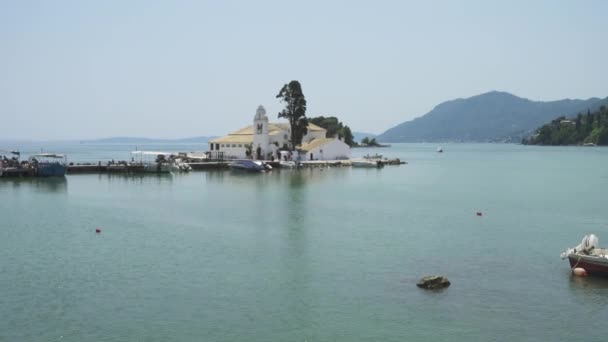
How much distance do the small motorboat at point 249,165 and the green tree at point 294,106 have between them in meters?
10.7

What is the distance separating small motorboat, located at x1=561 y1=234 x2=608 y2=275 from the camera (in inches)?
898

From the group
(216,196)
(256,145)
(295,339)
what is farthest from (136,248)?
(256,145)

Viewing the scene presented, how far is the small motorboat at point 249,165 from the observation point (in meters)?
82.4

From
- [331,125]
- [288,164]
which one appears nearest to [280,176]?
[288,164]

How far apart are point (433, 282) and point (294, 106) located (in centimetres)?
7134

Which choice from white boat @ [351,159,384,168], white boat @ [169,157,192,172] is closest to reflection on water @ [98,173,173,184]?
white boat @ [169,157,192,172]

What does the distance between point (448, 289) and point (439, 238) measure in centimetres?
1037

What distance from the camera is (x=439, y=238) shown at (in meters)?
31.4

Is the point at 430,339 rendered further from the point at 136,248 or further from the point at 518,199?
the point at 518,199

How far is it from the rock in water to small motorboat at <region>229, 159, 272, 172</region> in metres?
61.8

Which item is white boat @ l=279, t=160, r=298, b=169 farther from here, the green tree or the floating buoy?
the floating buoy

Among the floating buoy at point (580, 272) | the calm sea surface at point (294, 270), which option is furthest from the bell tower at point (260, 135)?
the floating buoy at point (580, 272)

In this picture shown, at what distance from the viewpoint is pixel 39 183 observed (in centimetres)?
6316

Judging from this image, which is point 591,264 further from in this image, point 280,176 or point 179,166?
point 179,166
